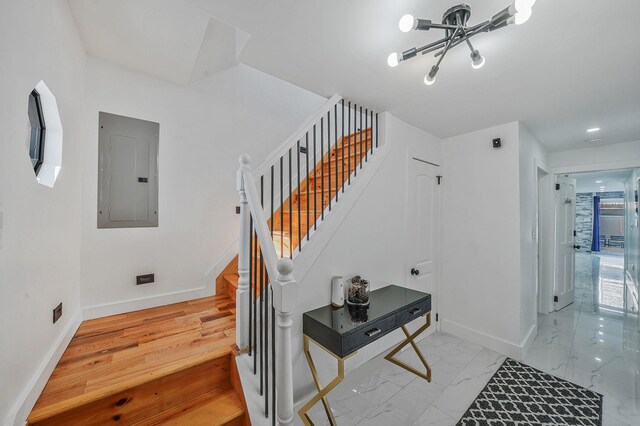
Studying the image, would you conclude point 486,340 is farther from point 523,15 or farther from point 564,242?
point 523,15

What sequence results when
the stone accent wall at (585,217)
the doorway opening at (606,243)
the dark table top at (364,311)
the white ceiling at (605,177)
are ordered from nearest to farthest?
the dark table top at (364,311) < the doorway opening at (606,243) < the white ceiling at (605,177) < the stone accent wall at (585,217)

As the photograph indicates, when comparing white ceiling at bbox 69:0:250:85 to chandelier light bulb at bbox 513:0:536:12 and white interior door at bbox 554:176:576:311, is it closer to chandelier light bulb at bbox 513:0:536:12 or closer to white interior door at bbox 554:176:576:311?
chandelier light bulb at bbox 513:0:536:12

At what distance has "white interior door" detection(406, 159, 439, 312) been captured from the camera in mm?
2846

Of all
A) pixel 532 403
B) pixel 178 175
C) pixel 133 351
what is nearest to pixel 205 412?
pixel 133 351

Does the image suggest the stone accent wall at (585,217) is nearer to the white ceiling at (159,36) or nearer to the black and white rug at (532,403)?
the black and white rug at (532,403)

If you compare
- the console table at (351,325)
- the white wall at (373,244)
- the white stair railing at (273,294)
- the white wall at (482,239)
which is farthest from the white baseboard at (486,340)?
the white stair railing at (273,294)

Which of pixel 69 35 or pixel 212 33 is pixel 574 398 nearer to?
pixel 212 33

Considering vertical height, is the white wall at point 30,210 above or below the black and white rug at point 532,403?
above

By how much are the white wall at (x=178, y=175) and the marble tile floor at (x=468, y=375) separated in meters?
1.81

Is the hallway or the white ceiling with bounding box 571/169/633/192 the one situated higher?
the white ceiling with bounding box 571/169/633/192

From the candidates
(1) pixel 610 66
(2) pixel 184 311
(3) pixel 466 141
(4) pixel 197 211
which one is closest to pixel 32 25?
(4) pixel 197 211

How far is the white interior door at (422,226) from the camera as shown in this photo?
285 cm

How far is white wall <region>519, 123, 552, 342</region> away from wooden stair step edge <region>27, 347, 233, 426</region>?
9.84 ft

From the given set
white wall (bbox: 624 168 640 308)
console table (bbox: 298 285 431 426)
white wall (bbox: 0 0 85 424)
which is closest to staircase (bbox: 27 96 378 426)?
white wall (bbox: 0 0 85 424)
